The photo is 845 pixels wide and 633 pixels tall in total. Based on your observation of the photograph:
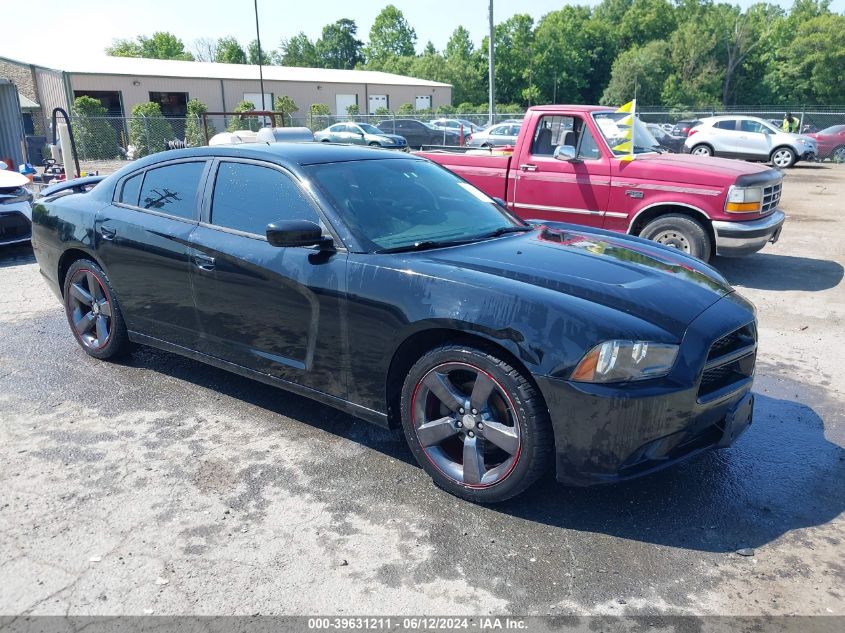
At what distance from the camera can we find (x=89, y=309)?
17.2 ft

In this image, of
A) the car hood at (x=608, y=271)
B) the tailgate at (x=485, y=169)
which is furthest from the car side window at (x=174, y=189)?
the tailgate at (x=485, y=169)

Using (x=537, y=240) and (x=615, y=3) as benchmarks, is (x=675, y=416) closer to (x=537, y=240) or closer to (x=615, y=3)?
(x=537, y=240)

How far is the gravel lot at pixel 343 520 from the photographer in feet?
8.86

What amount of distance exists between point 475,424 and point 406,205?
147 centimetres

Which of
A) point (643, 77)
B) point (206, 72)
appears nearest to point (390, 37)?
point (643, 77)

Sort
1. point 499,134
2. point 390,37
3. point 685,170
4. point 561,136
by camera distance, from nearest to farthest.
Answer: point 685,170 → point 561,136 → point 499,134 → point 390,37

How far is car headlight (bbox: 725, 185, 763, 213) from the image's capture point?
7.43m

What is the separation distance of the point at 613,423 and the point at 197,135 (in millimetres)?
31568

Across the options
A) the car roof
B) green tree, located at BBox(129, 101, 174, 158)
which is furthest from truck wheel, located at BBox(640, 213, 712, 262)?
green tree, located at BBox(129, 101, 174, 158)

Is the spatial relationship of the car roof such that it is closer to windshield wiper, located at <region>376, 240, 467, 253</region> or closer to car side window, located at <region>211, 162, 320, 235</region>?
car side window, located at <region>211, 162, 320, 235</region>

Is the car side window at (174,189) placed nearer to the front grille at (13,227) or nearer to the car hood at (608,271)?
the car hood at (608,271)

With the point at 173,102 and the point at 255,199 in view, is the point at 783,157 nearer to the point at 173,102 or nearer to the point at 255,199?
the point at 255,199

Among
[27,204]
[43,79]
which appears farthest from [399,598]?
[43,79]

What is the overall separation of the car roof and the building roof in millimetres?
36475
